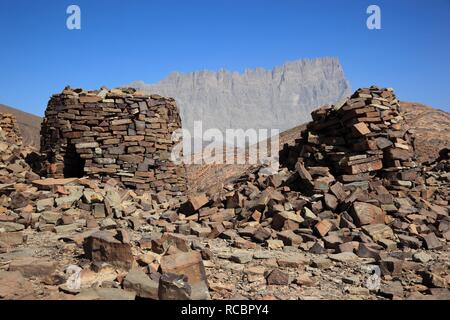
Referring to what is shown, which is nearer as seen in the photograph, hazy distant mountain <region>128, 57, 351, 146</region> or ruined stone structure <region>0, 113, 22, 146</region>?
ruined stone structure <region>0, 113, 22, 146</region>

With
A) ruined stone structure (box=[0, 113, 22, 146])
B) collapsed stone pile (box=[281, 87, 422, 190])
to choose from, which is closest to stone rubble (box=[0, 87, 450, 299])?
collapsed stone pile (box=[281, 87, 422, 190])

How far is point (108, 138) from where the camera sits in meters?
10.5

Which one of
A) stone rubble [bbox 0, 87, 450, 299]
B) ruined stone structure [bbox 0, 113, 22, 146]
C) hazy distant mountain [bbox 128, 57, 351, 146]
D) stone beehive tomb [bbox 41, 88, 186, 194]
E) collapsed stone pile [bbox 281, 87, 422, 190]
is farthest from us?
hazy distant mountain [bbox 128, 57, 351, 146]

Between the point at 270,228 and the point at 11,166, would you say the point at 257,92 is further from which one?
A: the point at 270,228

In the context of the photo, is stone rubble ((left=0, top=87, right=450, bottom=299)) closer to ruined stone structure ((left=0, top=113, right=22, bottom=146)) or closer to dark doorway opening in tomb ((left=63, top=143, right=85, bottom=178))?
dark doorway opening in tomb ((left=63, top=143, right=85, bottom=178))

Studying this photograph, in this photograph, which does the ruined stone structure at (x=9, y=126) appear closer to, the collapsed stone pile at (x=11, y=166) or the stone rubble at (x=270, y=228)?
the collapsed stone pile at (x=11, y=166)

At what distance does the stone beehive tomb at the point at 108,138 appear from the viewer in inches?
413

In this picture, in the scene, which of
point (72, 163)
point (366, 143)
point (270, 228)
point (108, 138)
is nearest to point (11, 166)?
point (72, 163)

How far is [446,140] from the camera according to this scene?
21219 millimetres

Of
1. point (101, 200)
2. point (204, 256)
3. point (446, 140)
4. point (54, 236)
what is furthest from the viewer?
point (446, 140)

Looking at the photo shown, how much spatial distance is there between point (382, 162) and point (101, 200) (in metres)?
6.51

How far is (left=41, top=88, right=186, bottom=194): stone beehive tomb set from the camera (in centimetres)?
1049
